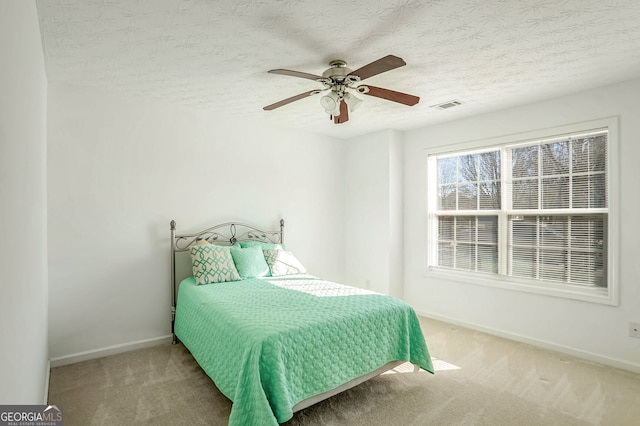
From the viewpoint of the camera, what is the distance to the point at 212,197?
390cm

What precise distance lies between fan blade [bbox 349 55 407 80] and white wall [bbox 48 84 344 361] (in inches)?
87.9

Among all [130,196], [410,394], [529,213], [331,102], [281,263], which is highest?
[331,102]

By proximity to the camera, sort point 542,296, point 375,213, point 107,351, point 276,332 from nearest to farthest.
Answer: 1. point 276,332
2. point 107,351
3. point 542,296
4. point 375,213

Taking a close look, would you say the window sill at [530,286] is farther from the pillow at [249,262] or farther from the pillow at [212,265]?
the pillow at [212,265]

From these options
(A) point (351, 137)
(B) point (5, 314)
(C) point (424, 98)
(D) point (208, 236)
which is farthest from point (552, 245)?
(B) point (5, 314)

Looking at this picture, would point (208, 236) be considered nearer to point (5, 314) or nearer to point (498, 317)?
point (5, 314)

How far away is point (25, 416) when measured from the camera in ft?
3.84

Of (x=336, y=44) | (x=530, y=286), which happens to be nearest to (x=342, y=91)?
(x=336, y=44)

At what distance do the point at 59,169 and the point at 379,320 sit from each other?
3.02 metres

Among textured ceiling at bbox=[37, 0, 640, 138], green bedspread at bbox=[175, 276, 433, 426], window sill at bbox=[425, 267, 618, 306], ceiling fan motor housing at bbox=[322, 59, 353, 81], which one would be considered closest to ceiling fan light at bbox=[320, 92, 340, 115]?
ceiling fan motor housing at bbox=[322, 59, 353, 81]

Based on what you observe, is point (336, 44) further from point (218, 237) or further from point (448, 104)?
point (218, 237)

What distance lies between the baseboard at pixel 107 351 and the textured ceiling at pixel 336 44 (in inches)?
95.7

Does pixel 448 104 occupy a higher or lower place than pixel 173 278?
higher

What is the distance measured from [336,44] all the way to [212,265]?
2.29 m
